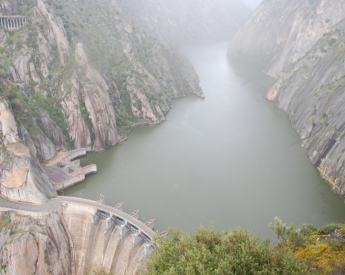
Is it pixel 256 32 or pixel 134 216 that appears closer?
pixel 134 216

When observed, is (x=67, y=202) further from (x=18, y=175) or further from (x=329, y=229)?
(x=329, y=229)

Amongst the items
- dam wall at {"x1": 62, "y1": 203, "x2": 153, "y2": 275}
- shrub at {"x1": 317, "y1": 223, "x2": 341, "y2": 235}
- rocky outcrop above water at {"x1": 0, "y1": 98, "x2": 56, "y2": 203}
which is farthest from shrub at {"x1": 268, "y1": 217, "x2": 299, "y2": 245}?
rocky outcrop above water at {"x1": 0, "y1": 98, "x2": 56, "y2": 203}

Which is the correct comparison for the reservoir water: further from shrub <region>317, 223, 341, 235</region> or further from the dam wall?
shrub <region>317, 223, 341, 235</region>

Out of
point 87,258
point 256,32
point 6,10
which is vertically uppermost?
point 256,32

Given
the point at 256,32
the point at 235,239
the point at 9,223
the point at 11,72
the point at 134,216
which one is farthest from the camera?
the point at 256,32

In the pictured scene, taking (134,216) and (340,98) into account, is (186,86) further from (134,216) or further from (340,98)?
(134,216)

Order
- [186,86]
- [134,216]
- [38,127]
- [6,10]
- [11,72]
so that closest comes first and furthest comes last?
[134,216] → [38,127] → [11,72] → [6,10] → [186,86]

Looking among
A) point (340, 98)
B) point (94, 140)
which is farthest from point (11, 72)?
point (340, 98)
